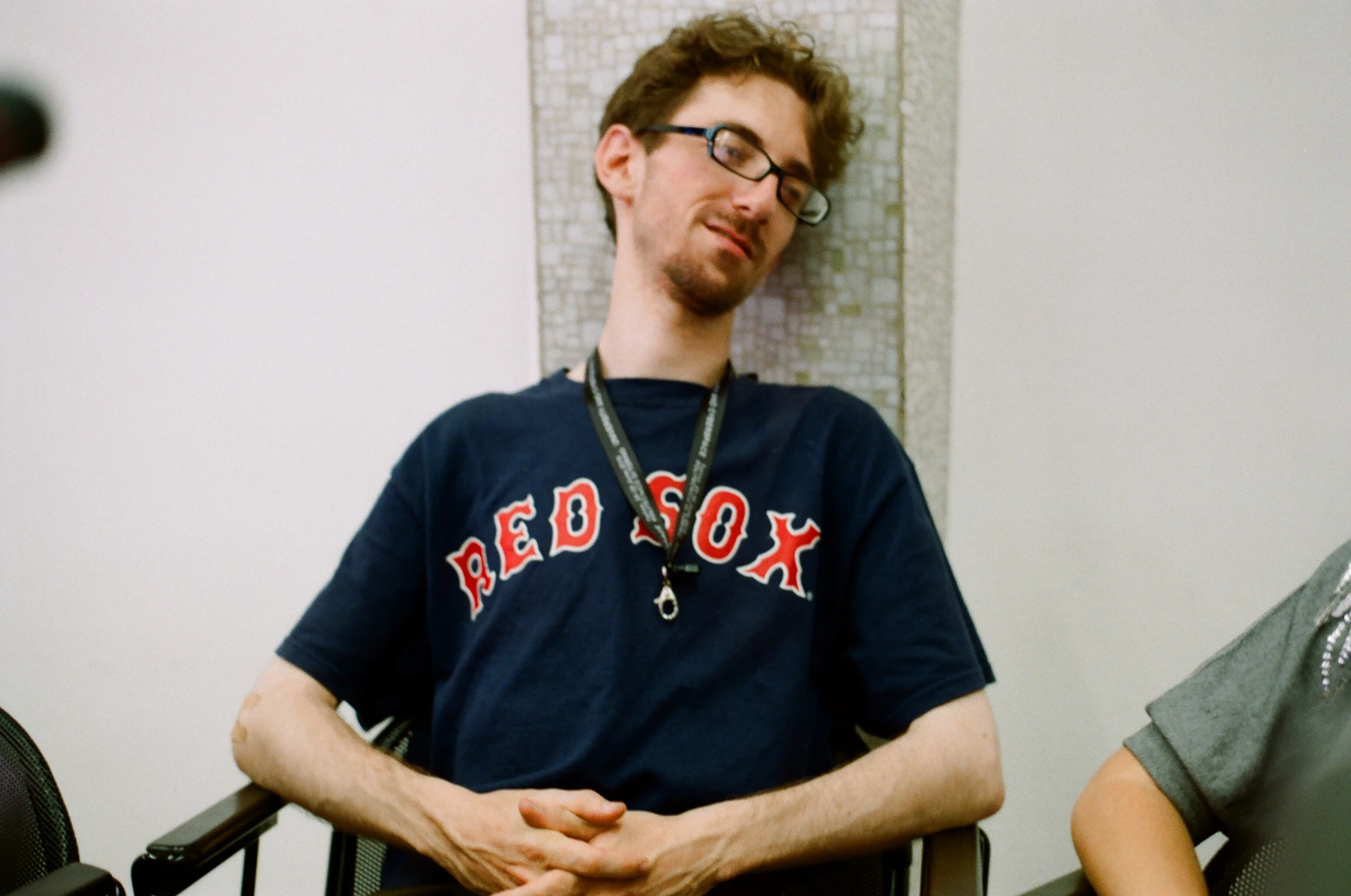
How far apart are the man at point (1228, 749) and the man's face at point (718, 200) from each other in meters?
0.85

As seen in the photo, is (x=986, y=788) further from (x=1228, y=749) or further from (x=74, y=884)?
(x=74, y=884)

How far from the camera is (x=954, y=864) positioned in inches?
39.8

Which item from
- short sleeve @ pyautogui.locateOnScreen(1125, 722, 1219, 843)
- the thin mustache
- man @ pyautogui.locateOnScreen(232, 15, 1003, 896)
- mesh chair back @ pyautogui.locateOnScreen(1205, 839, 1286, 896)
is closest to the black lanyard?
man @ pyautogui.locateOnScreen(232, 15, 1003, 896)

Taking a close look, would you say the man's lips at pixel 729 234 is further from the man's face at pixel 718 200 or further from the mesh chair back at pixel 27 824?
the mesh chair back at pixel 27 824

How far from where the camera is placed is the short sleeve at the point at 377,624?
1225 millimetres

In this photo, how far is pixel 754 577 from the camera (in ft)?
3.94

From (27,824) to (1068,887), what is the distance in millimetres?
1244

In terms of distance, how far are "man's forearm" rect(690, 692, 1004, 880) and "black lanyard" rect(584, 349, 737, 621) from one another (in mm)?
285

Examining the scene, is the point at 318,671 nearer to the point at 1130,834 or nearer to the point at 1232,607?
the point at 1130,834

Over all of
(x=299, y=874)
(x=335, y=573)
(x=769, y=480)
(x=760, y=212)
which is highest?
Answer: (x=760, y=212)

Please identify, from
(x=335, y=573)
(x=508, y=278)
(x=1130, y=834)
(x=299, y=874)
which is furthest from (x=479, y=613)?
(x=299, y=874)

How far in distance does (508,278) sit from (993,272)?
0.92m

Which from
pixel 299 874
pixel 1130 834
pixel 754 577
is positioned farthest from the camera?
pixel 299 874

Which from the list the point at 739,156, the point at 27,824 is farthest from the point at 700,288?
the point at 27,824
